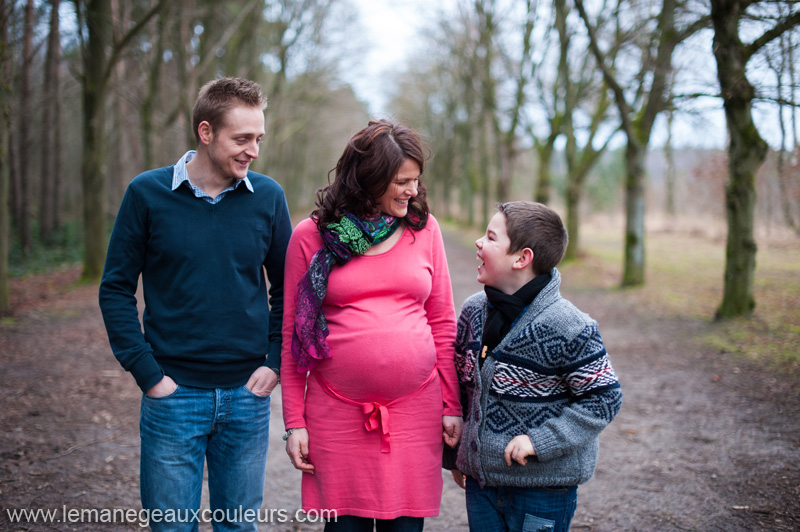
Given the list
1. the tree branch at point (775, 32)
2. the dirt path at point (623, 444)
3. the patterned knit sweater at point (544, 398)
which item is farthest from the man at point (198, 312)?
the tree branch at point (775, 32)

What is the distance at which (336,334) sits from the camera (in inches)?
88.8

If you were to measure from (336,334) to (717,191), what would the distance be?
22.3 m

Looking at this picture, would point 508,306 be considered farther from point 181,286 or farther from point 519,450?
point 181,286

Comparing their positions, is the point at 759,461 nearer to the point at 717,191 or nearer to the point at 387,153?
the point at 387,153

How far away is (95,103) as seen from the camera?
11406 mm

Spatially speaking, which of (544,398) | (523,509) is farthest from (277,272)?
(523,509)

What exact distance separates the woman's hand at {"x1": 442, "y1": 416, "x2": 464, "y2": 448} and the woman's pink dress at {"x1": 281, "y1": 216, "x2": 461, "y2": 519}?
0.03m

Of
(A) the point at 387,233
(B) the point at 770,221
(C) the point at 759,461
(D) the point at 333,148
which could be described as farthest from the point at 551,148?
(D) the point at 333,148

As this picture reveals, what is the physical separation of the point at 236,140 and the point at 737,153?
8.25 meters

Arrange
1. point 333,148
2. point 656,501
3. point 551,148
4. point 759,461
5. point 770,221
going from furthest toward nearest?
point 333,148, point 770,221, point 551,148, point 759,461, point 656,501

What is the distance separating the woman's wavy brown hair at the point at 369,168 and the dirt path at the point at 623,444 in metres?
2.33

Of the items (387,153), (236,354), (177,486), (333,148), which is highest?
(333,148)

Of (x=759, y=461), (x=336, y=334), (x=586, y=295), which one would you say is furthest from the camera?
(x=586, y=295)

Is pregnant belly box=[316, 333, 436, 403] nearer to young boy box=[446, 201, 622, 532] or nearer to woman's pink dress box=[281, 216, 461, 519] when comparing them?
woman's pink dress box=[281, 216, 461, 519]
